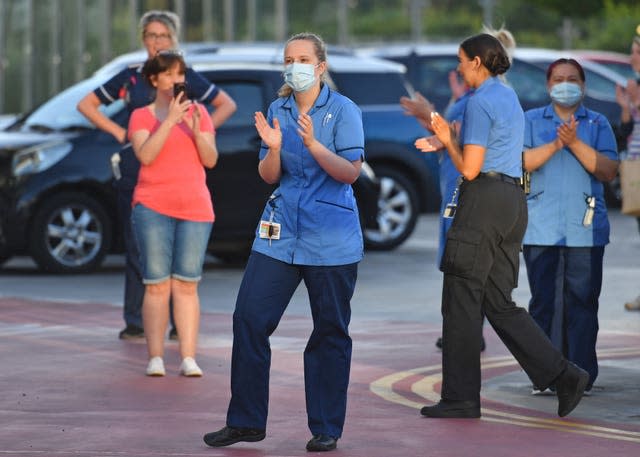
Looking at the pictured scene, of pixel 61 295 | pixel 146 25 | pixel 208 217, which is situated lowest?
pixel 61 295

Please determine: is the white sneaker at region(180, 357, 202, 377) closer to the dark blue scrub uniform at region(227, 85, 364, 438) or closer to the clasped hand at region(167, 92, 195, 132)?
the clasped hand at region(167, 92, 195, 132)

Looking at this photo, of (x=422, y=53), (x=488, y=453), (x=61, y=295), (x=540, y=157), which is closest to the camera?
(x=488, y=453)

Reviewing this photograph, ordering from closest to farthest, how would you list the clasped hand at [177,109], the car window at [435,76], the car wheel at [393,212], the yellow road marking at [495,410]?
the yellow road marking at [495,410] → the clasped hand at [177,109] → the car wheel at [393,212] → the car window at [435,76]

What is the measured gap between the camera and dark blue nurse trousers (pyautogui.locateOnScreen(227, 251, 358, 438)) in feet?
25.0

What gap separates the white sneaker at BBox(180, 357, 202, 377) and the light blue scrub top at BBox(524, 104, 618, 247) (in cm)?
193

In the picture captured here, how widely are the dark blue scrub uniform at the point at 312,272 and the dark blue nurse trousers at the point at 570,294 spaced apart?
1887 mm

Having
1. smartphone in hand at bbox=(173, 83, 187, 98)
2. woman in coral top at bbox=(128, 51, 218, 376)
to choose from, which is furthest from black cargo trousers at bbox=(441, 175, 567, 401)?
smartphone in hand at bbox=(173, 83, 187, 98)

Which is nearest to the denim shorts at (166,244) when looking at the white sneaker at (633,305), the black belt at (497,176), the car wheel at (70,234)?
the black belt at (497,176)

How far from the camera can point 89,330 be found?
11828mm

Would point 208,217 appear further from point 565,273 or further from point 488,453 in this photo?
point 488,453

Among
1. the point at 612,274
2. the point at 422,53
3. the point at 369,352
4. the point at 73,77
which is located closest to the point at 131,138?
the point at 369,352

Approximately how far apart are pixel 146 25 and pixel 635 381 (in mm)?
3759

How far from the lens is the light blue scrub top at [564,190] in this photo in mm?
9219

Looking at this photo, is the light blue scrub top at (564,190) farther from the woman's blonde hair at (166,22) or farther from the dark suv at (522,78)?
the dark suv at (522,78)
